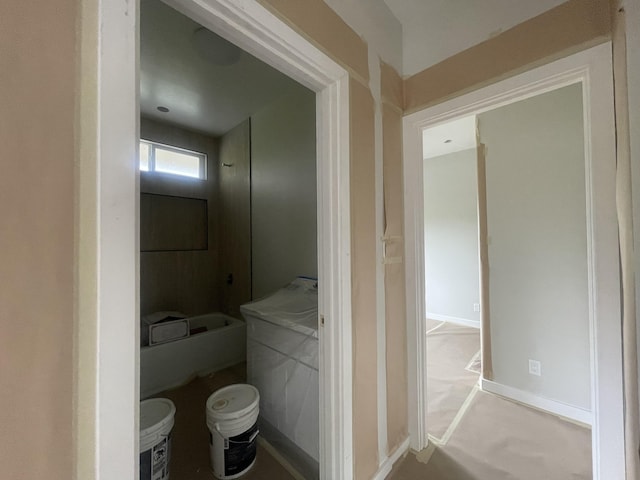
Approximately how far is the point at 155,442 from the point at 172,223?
2569 millimetres

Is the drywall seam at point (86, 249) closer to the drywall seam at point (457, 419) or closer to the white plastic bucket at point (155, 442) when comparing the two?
the white plastic bucket at point (155, 442)

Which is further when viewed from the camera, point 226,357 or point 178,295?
point 178,295

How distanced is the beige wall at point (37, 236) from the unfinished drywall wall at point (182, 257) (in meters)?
2.82

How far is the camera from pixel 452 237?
3955 millimetres

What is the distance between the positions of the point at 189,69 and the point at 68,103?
205 cm

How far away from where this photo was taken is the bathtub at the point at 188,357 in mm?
2178

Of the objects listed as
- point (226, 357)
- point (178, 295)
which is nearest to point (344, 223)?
point (226, 357)

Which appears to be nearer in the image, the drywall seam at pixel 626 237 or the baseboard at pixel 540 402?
the drywall seam at pixel 626 237

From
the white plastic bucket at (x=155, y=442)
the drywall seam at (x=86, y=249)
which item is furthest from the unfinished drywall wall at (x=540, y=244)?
the drywall seam at (x=86, y=249)

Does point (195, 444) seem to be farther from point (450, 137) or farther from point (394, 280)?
point (450, 137)

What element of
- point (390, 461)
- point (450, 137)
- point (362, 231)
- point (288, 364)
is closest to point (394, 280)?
point (362, 231)

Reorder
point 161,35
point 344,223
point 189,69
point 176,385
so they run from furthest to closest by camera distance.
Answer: point 176,385
point 189,69
point 161,35
point 344,223

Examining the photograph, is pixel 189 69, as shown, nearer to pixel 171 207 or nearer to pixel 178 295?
pixel 171 207

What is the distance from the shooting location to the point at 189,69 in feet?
6.82
